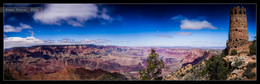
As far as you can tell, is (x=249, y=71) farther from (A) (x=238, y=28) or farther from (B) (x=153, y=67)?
(B) (x=153, y=67)

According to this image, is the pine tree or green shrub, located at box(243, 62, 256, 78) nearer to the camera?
green shrub, located at box(243, 62, 256, 78)

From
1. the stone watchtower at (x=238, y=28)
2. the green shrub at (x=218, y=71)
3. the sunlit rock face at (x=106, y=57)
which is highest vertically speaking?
the stone watchtower at (x=238, y=28)

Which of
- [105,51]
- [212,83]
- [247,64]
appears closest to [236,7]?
[247,64]

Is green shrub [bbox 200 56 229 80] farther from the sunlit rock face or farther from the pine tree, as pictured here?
the sunlit rock face

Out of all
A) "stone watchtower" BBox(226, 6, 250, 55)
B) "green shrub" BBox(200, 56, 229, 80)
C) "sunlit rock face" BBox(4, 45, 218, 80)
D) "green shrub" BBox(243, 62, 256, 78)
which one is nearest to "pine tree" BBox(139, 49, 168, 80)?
"green shrub" BBox(200, 56, 229, 80)

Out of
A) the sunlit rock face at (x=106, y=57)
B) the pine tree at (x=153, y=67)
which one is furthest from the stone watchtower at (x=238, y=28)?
the sunlit rock face at (x=106, y=57)

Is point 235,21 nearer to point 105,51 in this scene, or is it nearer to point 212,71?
point 212,71

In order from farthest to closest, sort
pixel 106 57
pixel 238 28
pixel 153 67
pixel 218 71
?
1. pixel 106 57
2. pixel 238 28
3. pixel 153 67
4. pixel 218 71

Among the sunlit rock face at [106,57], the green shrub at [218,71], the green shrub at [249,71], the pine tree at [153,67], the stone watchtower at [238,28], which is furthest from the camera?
the sunlit rock face at [106,57]

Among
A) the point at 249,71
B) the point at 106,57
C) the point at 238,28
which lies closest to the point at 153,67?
the point at 249,71

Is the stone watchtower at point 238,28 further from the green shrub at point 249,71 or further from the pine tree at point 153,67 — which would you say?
the pine tree at point 153,67

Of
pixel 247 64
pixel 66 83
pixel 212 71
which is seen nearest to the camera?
pixel 66 83
